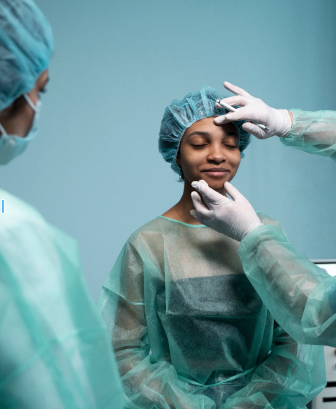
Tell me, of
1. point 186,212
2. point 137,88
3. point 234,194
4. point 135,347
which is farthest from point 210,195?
point 137,88

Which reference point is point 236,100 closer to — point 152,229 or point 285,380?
point 152,229

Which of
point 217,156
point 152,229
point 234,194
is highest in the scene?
point 217,156

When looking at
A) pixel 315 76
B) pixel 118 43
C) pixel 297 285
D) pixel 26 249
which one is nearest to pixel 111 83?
pixel 118 43

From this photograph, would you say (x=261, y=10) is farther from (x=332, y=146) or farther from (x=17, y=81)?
(x=17, y=81)

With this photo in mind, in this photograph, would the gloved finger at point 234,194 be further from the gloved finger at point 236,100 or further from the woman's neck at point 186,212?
the gloved finger at point 236,100

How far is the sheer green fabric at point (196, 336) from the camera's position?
1261 mm

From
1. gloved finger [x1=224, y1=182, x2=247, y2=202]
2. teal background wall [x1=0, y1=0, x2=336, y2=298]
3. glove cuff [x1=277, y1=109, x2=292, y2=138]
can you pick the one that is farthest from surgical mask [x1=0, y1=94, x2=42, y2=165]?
teal background wall [x1=0, y1=0, x2=336, y2=298]

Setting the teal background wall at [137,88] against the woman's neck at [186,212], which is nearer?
the woman's neck at [186,212]

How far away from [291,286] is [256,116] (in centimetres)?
56

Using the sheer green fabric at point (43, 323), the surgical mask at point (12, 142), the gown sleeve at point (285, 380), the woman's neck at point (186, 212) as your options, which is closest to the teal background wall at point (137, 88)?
the woman's neck at point (186, 212)

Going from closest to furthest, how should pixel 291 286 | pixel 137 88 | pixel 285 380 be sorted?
pixel 291 286, pixel 285 380, pixel 137 88

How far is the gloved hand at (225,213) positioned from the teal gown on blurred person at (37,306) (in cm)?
62

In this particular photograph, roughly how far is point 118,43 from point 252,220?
4.63ft

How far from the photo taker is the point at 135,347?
52.7 inches
